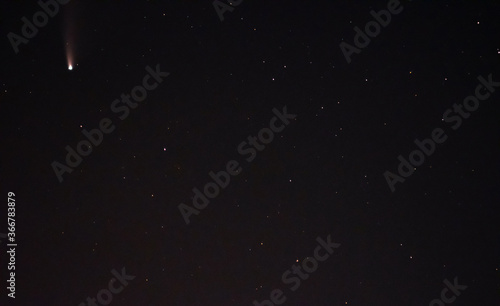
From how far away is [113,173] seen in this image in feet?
3.43

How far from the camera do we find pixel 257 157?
1017 mm

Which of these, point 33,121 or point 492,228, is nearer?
point 492,228

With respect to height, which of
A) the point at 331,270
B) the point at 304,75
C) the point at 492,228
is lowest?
the point at 492,228

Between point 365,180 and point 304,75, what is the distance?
245 mm

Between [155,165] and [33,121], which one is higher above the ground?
[33,121]

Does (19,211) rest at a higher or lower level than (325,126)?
higher

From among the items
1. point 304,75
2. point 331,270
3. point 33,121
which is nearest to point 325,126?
point 304,75

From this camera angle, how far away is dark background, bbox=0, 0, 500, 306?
958 millimetres

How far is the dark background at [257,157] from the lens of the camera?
958 mm

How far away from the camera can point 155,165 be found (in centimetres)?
104

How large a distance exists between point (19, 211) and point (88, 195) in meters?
0.16

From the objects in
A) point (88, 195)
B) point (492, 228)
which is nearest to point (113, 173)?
point (88, 195)

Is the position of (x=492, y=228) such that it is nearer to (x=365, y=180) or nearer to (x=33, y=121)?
(x=365, y=180)

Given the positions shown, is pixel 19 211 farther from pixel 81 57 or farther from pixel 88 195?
pixel 81 57
